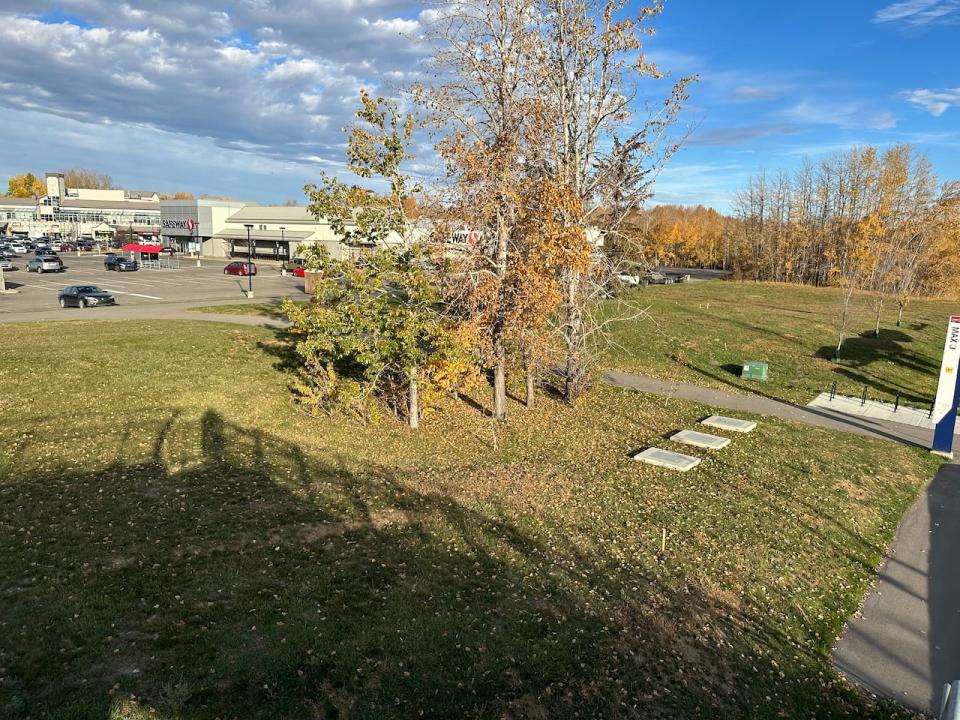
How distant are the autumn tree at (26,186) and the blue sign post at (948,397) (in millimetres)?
182229

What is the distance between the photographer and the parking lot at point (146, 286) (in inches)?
1345

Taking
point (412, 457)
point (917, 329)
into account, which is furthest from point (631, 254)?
point (917, 329)

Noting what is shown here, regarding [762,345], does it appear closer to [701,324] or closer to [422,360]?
[701,324]

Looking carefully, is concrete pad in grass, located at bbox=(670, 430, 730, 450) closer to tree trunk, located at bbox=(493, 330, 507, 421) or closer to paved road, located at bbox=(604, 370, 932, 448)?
paved road, located at bbox=(604, 370, 932, 448)

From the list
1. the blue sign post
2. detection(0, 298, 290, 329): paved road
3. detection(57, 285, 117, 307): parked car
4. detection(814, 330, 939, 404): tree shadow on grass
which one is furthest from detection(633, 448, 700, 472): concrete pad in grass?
detection(57, 285, 117, 307): parked car

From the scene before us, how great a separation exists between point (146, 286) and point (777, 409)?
41729mm

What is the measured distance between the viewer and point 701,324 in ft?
118

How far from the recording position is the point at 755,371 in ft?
77.6

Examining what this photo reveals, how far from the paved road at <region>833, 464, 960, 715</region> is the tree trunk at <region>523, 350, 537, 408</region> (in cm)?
913

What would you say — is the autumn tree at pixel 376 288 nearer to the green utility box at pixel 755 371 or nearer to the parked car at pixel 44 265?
the green utility box at pixel 755 371

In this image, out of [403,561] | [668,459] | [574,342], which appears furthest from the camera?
[574,342]

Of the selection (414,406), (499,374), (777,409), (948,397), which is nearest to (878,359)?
(777,409)

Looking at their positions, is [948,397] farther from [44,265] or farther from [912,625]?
[44,265]

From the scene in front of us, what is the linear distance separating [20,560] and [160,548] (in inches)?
67.8
